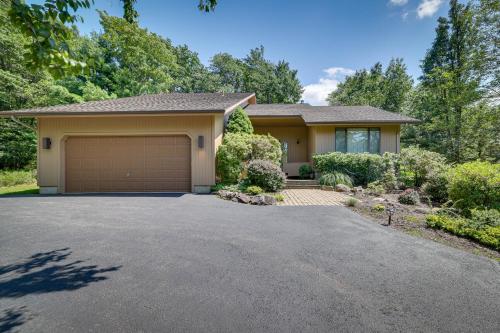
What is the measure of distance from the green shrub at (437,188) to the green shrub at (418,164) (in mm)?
772

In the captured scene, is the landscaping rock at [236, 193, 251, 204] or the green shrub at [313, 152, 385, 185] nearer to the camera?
the landscaping rock at [236, 193, 251, 204]

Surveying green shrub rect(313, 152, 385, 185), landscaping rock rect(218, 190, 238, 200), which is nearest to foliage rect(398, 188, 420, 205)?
green shrub rect(313, 152, 385, 185)

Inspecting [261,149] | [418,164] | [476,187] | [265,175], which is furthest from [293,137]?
[476,187]

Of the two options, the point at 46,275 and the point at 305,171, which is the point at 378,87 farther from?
the point at 46,275

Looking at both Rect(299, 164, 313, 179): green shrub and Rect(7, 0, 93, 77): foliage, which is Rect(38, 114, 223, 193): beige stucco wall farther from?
Rect(7, 0, 93, 77): foliage

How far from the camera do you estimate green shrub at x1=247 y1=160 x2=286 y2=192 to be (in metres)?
9.02

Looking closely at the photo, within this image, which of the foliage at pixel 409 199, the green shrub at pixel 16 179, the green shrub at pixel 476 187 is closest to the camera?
the green shrub at pixel 476 187

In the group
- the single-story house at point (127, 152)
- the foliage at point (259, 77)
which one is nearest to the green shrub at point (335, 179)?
the single-story house at point (127, 152)

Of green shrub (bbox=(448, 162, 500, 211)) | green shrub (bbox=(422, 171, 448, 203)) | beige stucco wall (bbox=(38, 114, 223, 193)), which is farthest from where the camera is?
beige stucco wall (bbox=(38, 114, 223, 193))

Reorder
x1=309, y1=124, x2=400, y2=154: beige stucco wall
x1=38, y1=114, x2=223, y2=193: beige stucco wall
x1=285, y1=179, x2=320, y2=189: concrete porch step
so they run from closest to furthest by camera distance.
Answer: x1=38, y1=114, x2=223, y2=193: beige stucco wall → x1=285, y1=179, x2=320, y2=189: concrete porch step → x1=309, y1=124, x2=400, y2=154: beige stucco wall

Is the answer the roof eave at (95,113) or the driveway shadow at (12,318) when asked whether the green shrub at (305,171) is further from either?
the driveway shadow at (12,318)

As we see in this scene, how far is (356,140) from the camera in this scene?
1248 cm

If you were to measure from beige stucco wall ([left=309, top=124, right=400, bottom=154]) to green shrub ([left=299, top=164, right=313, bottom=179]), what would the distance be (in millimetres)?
906

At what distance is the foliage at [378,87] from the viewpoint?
2562 cm
